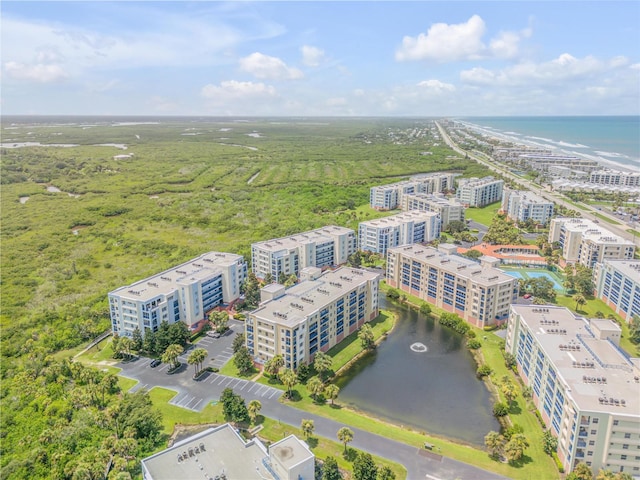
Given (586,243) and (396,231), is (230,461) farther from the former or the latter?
(586,243)

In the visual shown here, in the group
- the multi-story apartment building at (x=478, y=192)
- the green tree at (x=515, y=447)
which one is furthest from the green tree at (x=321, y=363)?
the multi-story apartment building at (x=478, y=192)

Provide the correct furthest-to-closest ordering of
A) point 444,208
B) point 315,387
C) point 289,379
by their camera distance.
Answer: point 444,208 → point 315,387 → point 289,379

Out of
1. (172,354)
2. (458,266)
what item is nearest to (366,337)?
(458,266)

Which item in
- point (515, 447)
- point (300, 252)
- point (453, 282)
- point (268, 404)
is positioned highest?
point (300, 252)

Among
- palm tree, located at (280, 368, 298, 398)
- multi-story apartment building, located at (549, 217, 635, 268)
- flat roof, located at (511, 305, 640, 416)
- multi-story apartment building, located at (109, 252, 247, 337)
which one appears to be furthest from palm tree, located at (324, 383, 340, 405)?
multi-story apartment building, located at (549, 217, 635, 268)

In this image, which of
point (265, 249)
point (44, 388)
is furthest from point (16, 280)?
point (265, 249)

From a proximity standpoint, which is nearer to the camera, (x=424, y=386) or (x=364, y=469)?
(x=364, y=469)

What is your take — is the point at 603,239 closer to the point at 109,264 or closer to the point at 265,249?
the point at 265,249
